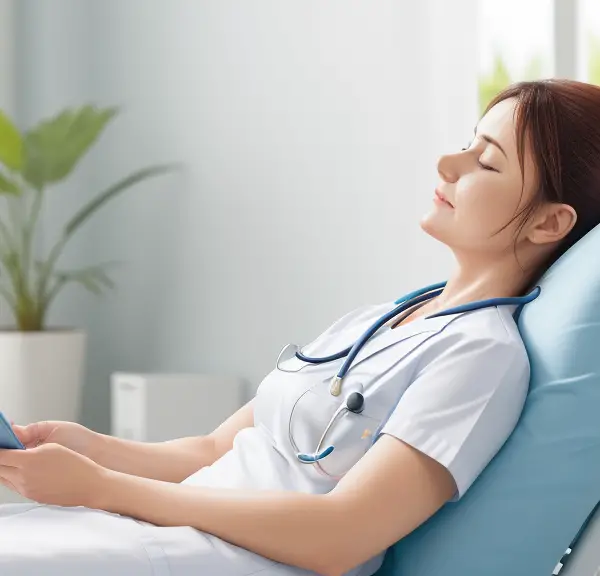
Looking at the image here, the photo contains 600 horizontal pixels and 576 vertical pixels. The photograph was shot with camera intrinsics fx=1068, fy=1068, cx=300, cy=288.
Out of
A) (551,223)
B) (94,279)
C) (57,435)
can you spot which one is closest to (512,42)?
(551,223)

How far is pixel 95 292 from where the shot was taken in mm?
4184

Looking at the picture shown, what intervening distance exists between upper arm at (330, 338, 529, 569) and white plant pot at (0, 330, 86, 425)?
2.62 metres

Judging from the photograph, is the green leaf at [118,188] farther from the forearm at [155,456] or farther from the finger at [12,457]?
the finger at [12,457]

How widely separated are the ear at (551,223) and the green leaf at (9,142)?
262cm

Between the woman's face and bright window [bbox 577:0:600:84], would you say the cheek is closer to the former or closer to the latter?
the woman's face

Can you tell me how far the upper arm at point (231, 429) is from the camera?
1.64 metres

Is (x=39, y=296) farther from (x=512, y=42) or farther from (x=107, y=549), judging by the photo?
(x=107, y=549)

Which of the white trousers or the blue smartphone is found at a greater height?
the blue smartphone

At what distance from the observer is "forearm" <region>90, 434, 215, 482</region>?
1.59 metres

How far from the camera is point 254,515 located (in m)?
1.19

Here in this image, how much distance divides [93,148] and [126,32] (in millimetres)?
479

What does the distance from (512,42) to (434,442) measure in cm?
199

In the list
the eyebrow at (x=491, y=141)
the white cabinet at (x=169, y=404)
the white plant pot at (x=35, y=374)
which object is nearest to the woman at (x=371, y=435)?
the eyebrow at (x=491, y=141)

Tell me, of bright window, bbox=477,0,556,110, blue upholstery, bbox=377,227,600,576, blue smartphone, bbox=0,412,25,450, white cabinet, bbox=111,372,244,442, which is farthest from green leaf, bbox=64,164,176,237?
blue upholstery, bbox=377,227,600,576
